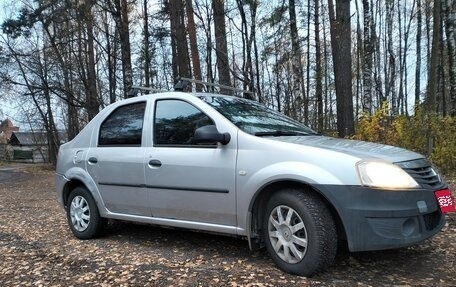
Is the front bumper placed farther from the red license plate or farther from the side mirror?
the side mirror

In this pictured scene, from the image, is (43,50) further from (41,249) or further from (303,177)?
(303,177)

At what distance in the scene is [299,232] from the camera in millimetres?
3996

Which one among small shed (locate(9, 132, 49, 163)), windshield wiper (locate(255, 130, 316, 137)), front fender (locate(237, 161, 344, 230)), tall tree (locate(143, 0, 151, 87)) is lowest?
small shed (locate(9, 132, 49, 163))

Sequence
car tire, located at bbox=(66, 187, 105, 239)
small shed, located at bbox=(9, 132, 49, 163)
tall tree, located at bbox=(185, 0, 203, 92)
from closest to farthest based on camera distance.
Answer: car tire, located at bbox=(66, 187, 105, 239) < tall tree, located at bbox=(185, 0, 203, 92) < small shed, located at bbox=(9, 132, 49, 163)

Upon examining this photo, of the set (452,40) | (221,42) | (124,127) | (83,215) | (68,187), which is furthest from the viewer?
(221,42)

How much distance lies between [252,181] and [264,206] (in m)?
0.28

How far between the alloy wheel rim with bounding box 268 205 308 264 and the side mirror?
81 cm

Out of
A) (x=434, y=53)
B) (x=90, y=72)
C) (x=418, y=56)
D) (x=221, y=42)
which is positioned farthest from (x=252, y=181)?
(x=418, y=56)

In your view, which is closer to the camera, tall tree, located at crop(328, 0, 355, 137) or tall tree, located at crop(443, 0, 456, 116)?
tall tree, located at crop(328, 0, 355, 137)

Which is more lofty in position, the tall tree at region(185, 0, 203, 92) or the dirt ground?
the tall tree at region(185, 0, 203, 92)

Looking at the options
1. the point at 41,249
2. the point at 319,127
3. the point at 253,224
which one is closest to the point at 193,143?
the point at 253,224

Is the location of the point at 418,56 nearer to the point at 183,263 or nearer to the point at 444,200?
the point at 444,200

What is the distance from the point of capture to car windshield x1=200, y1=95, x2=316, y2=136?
184 inches

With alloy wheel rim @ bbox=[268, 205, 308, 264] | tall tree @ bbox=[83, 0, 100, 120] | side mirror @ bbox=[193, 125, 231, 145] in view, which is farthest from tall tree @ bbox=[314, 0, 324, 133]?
alloy wheel rim @ bbox=[268, 205, 308, 264]
